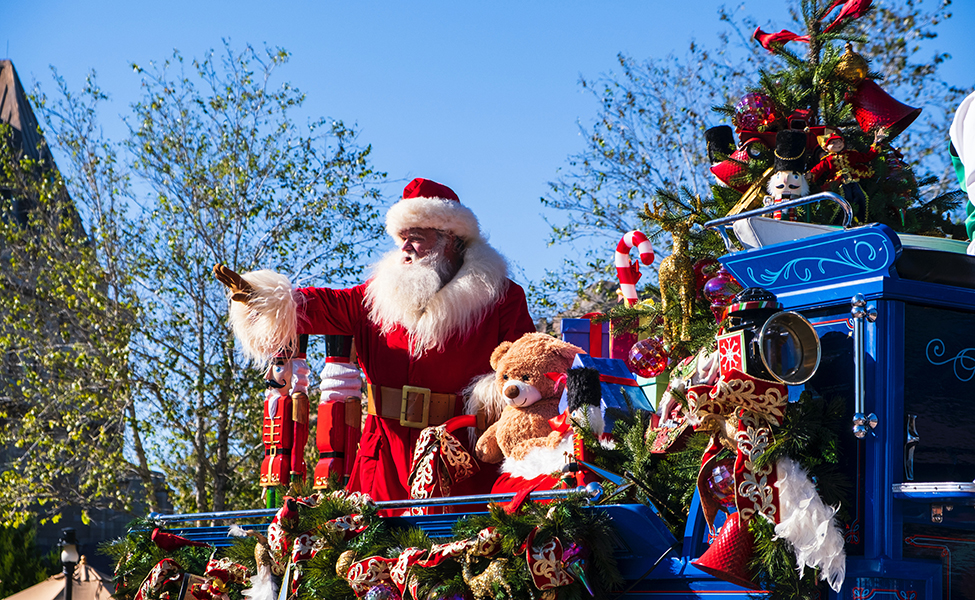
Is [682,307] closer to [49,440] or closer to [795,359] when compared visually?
[795,359]

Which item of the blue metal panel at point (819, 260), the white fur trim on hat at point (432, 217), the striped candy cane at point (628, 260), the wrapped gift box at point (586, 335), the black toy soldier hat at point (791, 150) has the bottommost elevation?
the wrapped gift box at point (586, 335)

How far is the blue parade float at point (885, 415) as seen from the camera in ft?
9.44

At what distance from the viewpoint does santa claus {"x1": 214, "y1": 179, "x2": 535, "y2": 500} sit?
5332mm

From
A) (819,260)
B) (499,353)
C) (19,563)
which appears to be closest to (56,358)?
(19,563)

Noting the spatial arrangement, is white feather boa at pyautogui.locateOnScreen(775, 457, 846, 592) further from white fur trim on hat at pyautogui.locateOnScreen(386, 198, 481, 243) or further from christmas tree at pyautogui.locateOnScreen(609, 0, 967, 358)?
white fur trim on hat at pyautogui.locateOnScreen(386, 198, 481, 243)

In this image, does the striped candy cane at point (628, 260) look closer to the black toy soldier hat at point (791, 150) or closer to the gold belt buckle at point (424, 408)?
the black toy soldier hat at point (791, 150)

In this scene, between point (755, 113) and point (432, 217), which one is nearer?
point (755, 113)

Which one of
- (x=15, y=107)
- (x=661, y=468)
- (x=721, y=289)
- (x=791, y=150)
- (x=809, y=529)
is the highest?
(x=15, y=107)

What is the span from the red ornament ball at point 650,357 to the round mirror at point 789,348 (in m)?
1.76

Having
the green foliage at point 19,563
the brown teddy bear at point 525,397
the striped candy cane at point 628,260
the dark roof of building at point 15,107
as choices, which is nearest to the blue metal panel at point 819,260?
the brown teddy bear at point 525,397

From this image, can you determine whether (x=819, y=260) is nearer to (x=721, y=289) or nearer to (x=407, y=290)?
(x=721, y=289)

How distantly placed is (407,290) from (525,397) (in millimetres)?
1201

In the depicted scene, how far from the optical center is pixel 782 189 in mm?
4695

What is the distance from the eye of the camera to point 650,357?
15.1 feet
